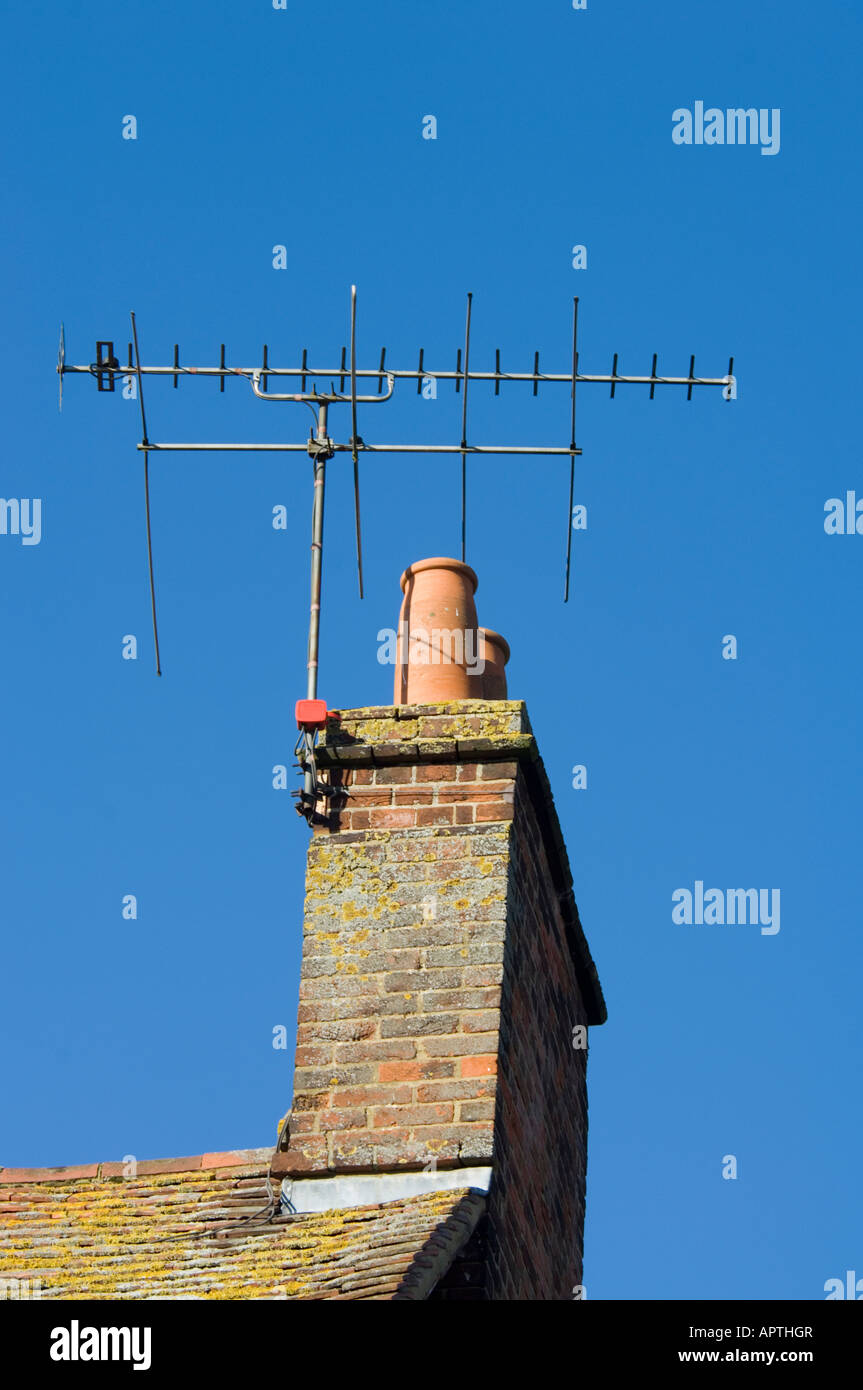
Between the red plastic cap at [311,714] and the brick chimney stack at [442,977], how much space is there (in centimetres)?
13

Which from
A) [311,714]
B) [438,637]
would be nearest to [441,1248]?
[311,714]

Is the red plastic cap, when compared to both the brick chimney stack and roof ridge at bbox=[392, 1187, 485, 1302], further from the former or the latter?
roof ridge at bbox=[392, 1187, 485, 1302]

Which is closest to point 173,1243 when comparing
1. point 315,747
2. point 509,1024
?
point 509,1024

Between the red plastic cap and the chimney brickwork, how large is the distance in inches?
5.0

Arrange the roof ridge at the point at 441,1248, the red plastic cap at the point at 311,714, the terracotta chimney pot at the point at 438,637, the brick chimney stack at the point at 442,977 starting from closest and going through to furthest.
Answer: the roof ridge at the point at 441,1248 → the brick chimney stack at the point at 442,977 → the red plastic cap at the point at 311,714 → the terracotta chimney pot at the point at 438,637

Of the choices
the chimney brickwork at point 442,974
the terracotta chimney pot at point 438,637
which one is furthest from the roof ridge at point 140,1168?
the terracotta chimney pot at point 438,637

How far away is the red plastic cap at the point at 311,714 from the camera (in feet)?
33.7

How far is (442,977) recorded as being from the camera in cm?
970

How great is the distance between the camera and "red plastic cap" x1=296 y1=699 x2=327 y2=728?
10273 mm

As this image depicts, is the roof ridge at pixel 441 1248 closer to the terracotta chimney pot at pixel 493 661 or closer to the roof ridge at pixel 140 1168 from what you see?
the roof ridge at pixel 140 1168
